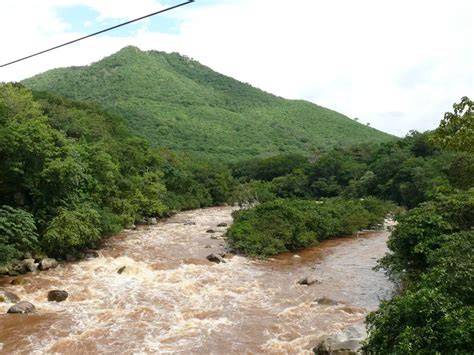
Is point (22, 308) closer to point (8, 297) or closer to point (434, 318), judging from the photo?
point (8, 297)

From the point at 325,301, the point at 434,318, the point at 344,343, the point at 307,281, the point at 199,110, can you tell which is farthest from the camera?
the point at 199,110

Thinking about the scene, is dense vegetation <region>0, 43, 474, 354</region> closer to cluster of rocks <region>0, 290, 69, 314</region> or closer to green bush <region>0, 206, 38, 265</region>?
green bush <region>0, 206, 38, 265</region>

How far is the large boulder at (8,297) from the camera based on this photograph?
13.4m

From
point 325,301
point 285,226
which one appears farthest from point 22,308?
point 285,226

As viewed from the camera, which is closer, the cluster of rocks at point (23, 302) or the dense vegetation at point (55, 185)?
the cluster of rocks at point (23, 302)

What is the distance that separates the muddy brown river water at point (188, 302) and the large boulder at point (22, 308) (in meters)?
0.20

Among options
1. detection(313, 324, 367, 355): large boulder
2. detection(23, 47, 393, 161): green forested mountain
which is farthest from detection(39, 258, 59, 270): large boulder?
detection(23, 47, 393, 161): green forested mountain

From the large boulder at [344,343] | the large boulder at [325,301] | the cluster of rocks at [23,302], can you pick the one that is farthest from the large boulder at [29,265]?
the large boulder at [344,343]

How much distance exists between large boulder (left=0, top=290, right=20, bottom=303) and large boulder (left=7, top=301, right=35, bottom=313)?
0.74 metres

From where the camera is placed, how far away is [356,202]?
30812 mm

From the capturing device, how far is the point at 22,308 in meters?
12.6

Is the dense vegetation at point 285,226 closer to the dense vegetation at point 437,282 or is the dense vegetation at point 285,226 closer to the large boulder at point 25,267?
the dense vegetation at point 437,282

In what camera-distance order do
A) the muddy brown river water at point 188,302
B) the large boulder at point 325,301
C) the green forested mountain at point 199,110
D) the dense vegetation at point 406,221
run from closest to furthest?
the dense vegetation at point 406,221 → the muddy brown river water at point 188,302 → the large boulder at point 325,301 → the green forested mountain at point 199,110

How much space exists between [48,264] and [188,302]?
665cm
